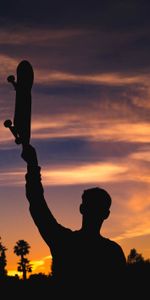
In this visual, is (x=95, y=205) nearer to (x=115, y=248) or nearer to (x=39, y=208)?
(x=115, y=248)

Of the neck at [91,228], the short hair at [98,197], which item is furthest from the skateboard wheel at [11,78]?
the neck at [91,228]

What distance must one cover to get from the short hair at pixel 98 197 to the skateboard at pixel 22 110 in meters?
0.70

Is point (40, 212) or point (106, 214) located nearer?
point (40, 212)

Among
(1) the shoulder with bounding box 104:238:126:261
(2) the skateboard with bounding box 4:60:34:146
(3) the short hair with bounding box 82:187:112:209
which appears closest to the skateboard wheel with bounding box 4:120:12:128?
(2) the skateboard with bounding box 4:60:34:146

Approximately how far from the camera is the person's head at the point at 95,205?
437 centimetres

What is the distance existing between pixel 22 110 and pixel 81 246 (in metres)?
1.06

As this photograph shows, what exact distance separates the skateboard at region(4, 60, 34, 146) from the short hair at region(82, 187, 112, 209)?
0.70 metres

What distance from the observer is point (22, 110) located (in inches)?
157

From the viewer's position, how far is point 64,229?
415cm

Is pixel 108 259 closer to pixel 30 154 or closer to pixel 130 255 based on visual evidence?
pixel 30 154

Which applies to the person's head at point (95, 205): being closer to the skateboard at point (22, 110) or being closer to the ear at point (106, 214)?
the ear at point (106, 214)

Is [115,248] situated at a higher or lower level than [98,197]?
lower

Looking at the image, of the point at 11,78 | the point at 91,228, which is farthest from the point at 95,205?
the point at 11,78

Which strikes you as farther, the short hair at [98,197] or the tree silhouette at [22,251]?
the tree silhouette at [22,251]
